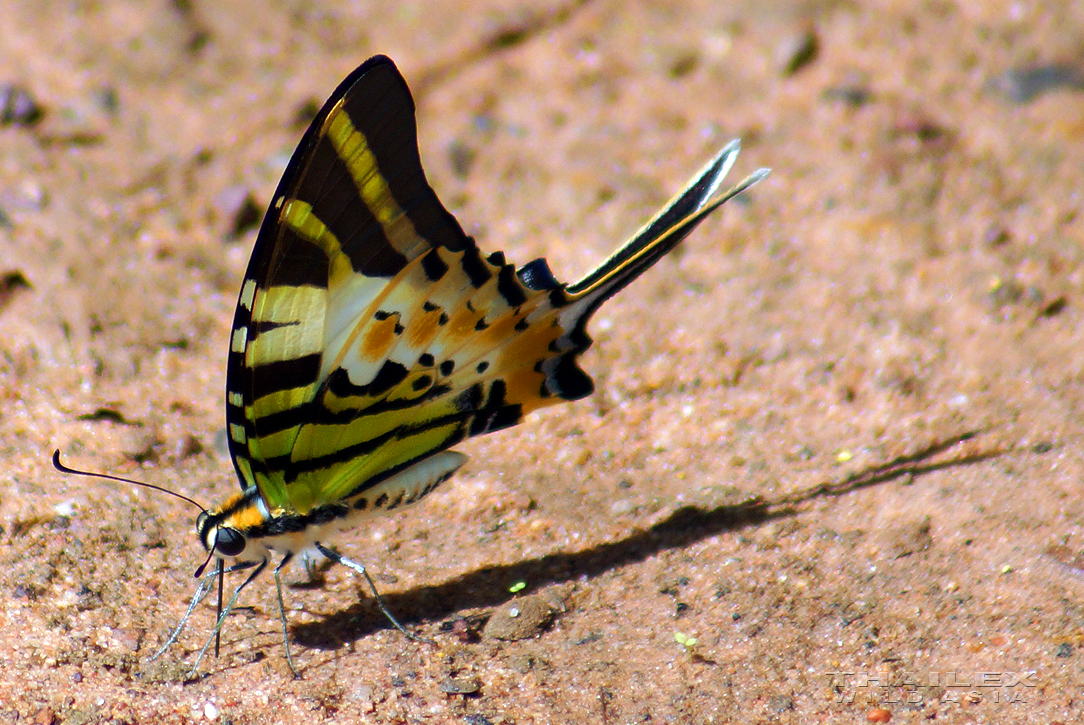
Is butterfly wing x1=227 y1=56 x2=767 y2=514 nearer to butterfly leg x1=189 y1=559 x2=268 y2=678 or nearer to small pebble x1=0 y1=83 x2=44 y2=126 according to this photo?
butterfly leg x1=189 y1=559 x2=268 y2=678

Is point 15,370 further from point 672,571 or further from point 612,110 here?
point 612,110

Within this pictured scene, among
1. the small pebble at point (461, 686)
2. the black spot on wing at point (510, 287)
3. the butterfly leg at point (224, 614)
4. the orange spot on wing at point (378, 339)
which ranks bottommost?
the small pebble at point (461, 686)

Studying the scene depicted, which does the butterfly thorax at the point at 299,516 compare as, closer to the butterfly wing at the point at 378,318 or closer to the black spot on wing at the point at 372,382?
the butterfly wing at the point at 378,318

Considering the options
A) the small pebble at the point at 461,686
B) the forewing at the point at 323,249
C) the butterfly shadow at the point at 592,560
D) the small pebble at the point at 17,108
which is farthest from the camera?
the small pebble at the point at 17,108

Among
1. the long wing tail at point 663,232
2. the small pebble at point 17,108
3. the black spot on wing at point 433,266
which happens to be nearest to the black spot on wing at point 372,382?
the black spot on wing at point 433,266

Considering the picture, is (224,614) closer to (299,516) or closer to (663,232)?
(299,516)

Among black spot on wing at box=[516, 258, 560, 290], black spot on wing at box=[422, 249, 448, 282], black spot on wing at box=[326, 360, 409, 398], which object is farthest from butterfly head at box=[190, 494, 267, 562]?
black spot on wing at box=[516, 258, 560, 290]

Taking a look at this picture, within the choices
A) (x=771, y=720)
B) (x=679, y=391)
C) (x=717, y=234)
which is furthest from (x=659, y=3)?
(x=771, y=720)
